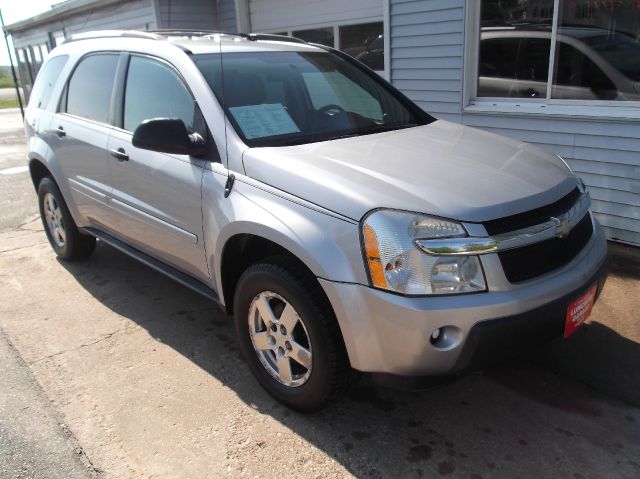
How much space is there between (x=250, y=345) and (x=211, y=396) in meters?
0.36

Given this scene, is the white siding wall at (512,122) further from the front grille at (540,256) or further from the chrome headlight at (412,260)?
the chrome headlight at (412,260)

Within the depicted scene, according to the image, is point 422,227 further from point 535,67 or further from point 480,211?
point 535,67

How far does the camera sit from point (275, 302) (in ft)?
8.96

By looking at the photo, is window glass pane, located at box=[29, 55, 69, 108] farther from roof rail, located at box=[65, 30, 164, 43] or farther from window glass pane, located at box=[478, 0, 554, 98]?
window glass pane, located at box=[478, 0, 554, 98]

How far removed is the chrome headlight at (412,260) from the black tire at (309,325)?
0.35m

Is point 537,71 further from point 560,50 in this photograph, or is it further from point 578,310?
point 578,310

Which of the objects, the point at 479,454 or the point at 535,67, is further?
the point at 535,67

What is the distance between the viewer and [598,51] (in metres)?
4.82

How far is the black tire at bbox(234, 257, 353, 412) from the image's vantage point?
2400mm

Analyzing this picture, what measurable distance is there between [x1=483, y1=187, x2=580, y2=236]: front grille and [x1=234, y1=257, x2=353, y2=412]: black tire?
0.77 m

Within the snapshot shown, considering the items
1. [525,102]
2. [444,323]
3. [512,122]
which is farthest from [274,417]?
[525,102]

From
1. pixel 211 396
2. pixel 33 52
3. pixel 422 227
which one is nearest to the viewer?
pixel 422 227

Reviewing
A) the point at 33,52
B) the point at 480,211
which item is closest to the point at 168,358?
the point at 480,211

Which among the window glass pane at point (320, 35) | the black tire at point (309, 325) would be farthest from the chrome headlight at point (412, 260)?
the window glass pane at point (320, 35)
